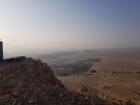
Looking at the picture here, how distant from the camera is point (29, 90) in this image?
47.6ft

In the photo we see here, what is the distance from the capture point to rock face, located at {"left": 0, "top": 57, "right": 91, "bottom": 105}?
1374 centimetres

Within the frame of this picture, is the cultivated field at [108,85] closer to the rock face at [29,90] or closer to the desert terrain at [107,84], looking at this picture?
the desert terrain at [107,84]

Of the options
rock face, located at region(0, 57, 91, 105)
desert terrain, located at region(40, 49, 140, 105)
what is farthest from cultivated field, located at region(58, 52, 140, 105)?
rock face, located at region(0, 57, 91, 105)

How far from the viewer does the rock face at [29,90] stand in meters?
13.7

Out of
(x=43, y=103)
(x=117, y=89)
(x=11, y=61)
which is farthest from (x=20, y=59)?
(x=117, y=89)

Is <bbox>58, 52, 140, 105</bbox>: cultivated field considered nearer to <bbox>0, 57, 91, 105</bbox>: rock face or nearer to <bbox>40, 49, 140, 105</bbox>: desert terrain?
<bbox>40, 49, 140, 105</bbox>: desert terrain

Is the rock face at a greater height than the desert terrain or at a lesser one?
greater

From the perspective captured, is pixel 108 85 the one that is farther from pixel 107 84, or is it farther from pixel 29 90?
pixel 29 90

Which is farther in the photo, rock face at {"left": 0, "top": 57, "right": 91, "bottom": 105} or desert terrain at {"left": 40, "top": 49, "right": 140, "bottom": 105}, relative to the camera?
desert terrain at {"left": 40, "top": 49, "right": 140, "bottom": 105}

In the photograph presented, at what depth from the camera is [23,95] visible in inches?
551

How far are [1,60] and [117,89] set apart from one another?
720 inches

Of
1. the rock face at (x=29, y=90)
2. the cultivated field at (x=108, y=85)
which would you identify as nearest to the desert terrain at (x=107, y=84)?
the cultivated field at (x=108, y=85)

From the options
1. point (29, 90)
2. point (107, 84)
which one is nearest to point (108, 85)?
point (107, 84)

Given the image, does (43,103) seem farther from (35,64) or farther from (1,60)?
(1,60)
